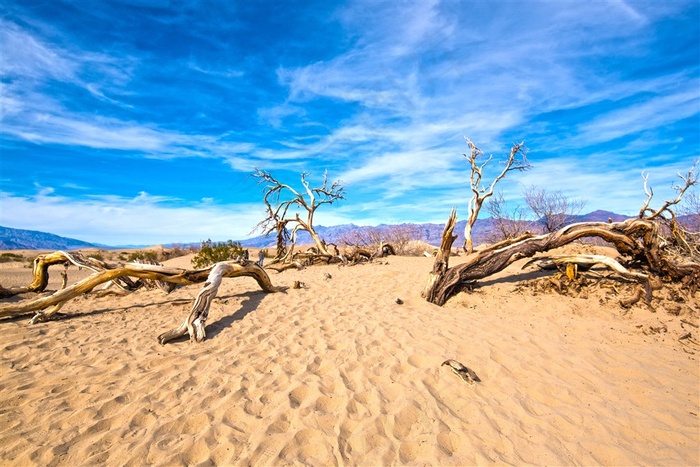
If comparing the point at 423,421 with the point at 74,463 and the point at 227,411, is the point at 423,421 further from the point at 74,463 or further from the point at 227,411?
the point at 74,463

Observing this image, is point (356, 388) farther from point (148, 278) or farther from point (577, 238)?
point (577, 238)

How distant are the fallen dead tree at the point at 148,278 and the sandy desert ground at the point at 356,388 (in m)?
0.30

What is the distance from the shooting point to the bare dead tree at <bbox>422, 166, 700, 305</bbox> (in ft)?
22.8

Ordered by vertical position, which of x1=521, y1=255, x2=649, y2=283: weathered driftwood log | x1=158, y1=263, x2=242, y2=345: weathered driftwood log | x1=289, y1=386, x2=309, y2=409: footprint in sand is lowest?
x1=289, y1=386, x2=309, y2=409: footprint in sand

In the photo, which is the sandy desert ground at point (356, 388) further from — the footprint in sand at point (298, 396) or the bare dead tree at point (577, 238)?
the bare dead tree at point (577, 238)

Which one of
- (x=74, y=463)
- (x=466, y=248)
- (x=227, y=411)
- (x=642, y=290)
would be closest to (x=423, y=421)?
(x=227, y=411)

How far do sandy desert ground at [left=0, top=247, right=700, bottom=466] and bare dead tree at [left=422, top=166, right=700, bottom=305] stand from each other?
82cm

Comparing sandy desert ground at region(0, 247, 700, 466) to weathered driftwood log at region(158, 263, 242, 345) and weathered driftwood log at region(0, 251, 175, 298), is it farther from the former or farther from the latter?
weathered driftwood log at region(0, 251, 175, 298)

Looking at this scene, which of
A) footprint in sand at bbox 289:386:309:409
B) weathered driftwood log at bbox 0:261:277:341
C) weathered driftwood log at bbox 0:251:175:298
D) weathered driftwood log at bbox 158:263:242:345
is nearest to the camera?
footprint in sand at bbox 289:386:309:409

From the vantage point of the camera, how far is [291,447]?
9.28 ft

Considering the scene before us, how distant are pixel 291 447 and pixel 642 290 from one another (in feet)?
24.2

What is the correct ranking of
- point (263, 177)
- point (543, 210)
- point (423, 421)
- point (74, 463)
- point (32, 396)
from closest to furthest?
point (74, 463) → point (423, 421) → point (32, 396) → point (263, 177) → point (543, 210)

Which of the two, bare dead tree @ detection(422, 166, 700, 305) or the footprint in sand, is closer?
the footprint in sand

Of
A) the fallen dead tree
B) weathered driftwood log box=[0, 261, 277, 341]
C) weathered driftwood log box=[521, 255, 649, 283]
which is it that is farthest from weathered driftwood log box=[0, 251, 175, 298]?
weathered driftwood log box=[521, 255, 649, 283]
